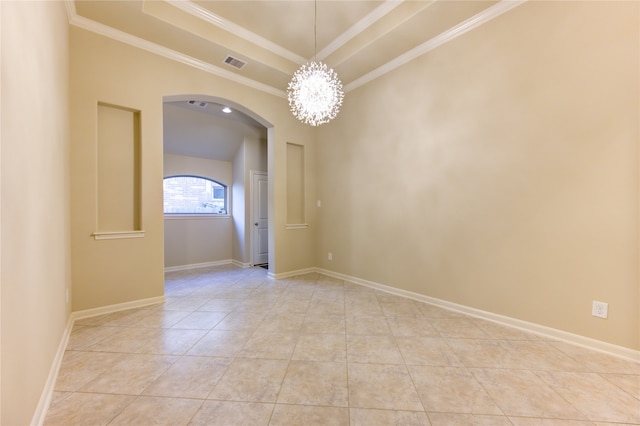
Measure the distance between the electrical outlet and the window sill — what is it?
4.72 meters

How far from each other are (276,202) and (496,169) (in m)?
3.26

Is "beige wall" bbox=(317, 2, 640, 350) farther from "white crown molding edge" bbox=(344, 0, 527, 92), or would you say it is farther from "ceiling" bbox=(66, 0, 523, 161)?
"ceiling" bbox=(66, 0, 523, 161)

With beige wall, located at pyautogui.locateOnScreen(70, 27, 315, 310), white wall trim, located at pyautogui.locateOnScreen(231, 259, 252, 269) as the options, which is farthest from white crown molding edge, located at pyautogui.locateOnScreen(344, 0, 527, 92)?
white wall trim, located at pyautogui.locateOnScreen(231, 259, 252, 269)

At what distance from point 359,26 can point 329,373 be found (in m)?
3.95

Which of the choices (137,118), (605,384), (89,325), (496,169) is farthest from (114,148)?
(605,384)

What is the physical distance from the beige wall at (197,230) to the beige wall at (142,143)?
7.60 feet

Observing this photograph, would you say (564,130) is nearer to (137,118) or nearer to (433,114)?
(433,114)

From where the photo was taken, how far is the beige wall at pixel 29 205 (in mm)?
1060

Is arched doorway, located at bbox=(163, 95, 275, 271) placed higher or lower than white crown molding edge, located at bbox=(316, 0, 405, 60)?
lower

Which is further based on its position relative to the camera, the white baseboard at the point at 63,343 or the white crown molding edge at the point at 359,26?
the white crown molding edge at the point at 359,26

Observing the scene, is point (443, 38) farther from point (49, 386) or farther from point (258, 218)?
point (49, 386)

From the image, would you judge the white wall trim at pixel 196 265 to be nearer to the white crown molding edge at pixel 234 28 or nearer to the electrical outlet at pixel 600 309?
the white crown molding edge at pixel 234 28

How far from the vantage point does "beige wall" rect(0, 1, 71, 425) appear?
3.48 feet

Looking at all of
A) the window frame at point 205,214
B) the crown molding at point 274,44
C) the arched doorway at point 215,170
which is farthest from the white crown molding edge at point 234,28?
the window frame at point 205,214
